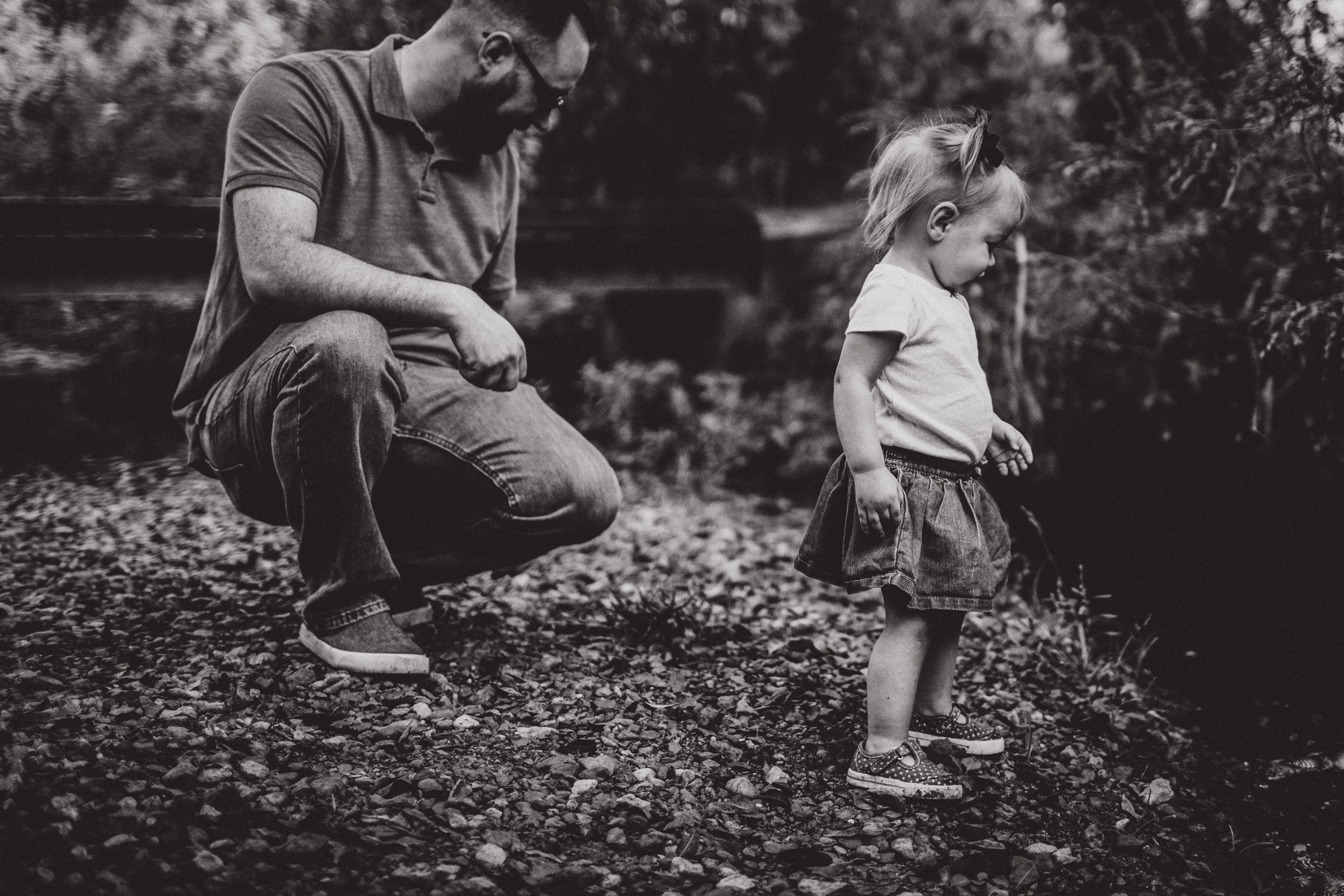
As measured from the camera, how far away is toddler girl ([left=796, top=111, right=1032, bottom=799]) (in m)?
2.22

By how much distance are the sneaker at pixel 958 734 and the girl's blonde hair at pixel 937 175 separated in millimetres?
1102

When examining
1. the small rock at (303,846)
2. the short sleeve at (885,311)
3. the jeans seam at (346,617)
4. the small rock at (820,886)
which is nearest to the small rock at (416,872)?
the small rock at (303,846)

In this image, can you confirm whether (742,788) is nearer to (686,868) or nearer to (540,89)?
(686,868)

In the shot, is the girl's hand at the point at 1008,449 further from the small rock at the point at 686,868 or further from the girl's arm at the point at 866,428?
the small rock at the point at 686,868

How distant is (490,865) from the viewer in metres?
1.89

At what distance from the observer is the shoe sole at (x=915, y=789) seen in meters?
2.23

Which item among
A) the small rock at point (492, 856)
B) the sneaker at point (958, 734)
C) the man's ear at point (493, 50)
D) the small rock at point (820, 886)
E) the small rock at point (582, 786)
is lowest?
the small rock at point (582, 786)

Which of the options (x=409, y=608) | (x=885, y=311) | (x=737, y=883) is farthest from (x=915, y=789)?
Result: (x=409, y=608)

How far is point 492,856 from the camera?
1.91m

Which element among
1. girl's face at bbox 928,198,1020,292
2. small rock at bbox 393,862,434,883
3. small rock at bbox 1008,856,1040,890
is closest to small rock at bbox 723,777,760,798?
small rock at bbox 1008,856,1040,890

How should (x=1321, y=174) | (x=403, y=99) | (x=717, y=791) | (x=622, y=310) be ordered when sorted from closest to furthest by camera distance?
(x=717, y=791) < (x=403, y=99) < (x=1321, y=174) < (x=622, y=310)

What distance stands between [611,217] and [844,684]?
3.27 m

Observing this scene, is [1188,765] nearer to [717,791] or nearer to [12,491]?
[717,791]

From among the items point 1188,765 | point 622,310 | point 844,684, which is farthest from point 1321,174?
point 622,310
